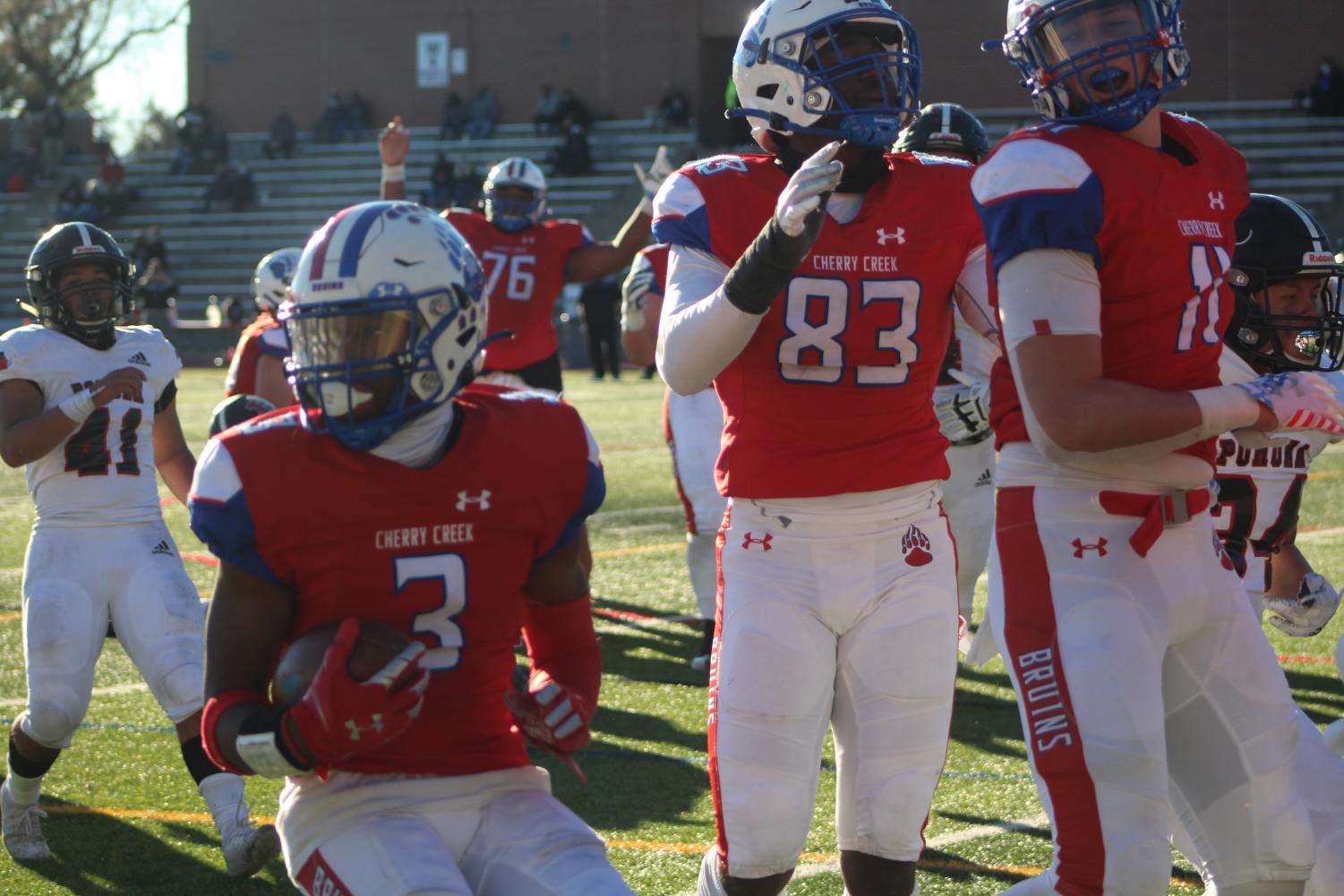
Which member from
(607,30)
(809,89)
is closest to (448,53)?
(607,30)

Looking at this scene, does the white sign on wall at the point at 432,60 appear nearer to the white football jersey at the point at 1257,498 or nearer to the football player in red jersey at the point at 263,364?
the football player in red jersey at the point at 263,364

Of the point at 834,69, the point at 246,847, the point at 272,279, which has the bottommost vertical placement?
the point at 246,847

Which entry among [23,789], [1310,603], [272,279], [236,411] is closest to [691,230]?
[1310,603]

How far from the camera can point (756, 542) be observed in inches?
132

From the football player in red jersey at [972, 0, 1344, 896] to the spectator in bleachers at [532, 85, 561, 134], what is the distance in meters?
31.4

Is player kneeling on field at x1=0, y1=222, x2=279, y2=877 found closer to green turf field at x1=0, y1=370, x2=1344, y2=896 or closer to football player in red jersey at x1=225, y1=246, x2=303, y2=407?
green turf field at x1=0, y1=370, x2=1344, y2=896

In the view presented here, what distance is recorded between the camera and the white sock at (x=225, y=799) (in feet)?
15.1

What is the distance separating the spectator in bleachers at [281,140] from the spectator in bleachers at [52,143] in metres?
5.02

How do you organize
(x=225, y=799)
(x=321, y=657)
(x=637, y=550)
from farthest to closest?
(x=637, y=550) < (x=225, y=799) < (x=321, y=657)

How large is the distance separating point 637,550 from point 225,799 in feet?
18.7

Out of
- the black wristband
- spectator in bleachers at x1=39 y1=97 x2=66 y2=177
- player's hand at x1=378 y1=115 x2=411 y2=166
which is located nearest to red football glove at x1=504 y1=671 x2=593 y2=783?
the black wristband

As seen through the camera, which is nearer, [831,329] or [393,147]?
[831,329]

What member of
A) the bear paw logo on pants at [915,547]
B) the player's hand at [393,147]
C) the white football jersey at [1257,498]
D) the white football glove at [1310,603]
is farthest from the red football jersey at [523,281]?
the bear paw logo on pants at [915,547]

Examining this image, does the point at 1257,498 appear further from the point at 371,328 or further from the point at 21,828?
the point at 21,828
